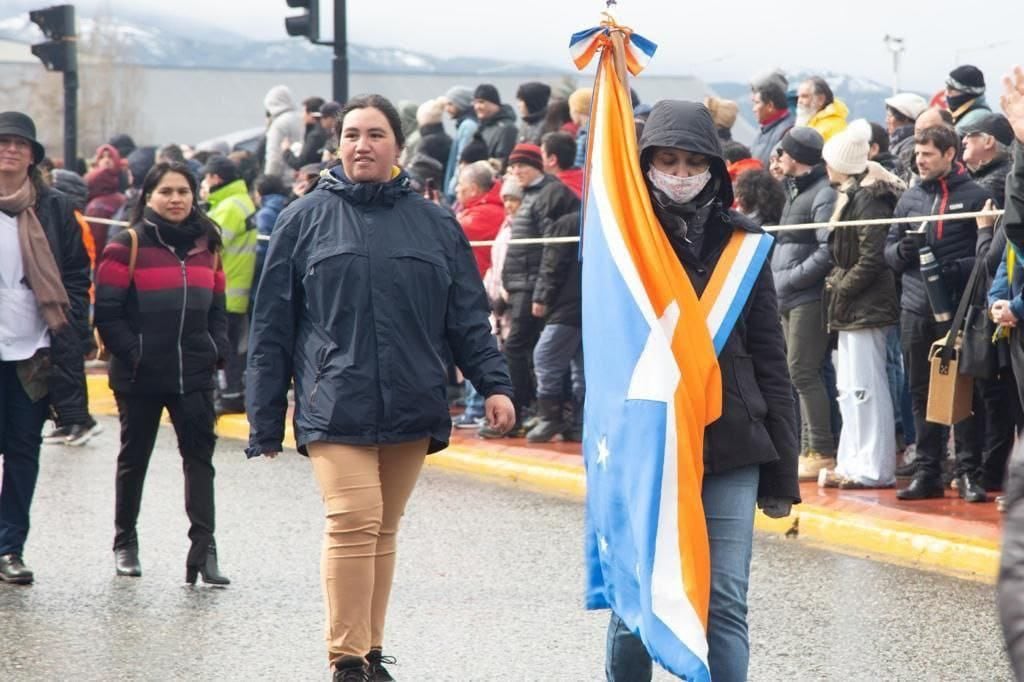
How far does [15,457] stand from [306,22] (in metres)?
8.55

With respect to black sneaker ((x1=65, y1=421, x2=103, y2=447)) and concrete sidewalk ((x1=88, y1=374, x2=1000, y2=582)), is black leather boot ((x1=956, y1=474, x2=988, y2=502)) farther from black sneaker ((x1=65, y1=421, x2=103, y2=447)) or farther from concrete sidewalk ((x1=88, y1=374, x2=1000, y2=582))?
black sneaker ((x1=65, y1=421, x2=103, y2=447))

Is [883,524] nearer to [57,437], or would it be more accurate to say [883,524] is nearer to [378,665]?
[378,665]

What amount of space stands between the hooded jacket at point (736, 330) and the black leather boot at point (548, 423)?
23.2 ft

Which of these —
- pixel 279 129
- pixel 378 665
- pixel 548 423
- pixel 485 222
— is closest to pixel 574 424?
pixel 548 423

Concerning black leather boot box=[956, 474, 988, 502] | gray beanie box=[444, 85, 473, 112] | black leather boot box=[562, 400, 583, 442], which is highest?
gray beanie box=[444, 85, 473, 112]

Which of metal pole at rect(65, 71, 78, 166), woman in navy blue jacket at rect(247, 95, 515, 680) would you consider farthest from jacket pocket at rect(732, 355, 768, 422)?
metal pole at rect(65, 71, 78, 166)

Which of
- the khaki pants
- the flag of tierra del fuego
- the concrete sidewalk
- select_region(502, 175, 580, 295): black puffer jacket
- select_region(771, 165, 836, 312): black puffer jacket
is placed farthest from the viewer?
select_region(502, 175, 580, 295): black puffer jacket

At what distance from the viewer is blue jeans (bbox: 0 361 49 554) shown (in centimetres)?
822

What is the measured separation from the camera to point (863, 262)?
10258mm

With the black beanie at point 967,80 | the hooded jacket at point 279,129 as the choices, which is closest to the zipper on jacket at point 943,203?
the black beanie at point 967,80

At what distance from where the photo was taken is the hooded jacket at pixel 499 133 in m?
15.3

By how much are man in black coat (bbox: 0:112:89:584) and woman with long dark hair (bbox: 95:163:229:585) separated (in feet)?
0.58

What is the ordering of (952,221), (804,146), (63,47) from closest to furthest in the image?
1. (952,221)
2. (804,146)
3. (63,47)

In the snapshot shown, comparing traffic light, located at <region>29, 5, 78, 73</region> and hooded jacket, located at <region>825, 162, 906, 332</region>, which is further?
traffic light, located at <region>29, 5, 78, 73</region>
